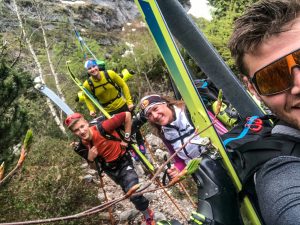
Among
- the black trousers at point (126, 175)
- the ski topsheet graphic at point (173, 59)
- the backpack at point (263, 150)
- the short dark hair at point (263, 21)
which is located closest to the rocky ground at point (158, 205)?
the black trousers at point (126, 175)

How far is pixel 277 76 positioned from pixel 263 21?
290mm

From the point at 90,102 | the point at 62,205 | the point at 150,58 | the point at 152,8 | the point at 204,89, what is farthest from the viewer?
the point at 150,58

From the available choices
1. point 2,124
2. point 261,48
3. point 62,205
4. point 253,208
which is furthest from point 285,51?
point 62,205

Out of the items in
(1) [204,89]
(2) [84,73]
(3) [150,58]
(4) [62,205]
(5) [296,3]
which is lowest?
(2) [84,73]

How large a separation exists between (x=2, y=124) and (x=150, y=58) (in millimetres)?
12345

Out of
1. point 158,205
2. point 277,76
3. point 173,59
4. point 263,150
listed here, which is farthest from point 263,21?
point 158,205

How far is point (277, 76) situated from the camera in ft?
4.66

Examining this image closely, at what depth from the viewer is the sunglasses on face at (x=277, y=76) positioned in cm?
137

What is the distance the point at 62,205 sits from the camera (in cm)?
534

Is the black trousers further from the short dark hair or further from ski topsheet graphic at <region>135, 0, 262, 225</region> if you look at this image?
the short dark hair

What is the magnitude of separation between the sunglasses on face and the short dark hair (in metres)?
0.14

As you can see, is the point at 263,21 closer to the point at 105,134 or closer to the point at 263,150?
the point at 263,150

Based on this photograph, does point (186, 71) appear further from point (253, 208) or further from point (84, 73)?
point (84, 73)

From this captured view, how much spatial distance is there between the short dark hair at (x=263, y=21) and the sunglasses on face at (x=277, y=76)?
14cm
